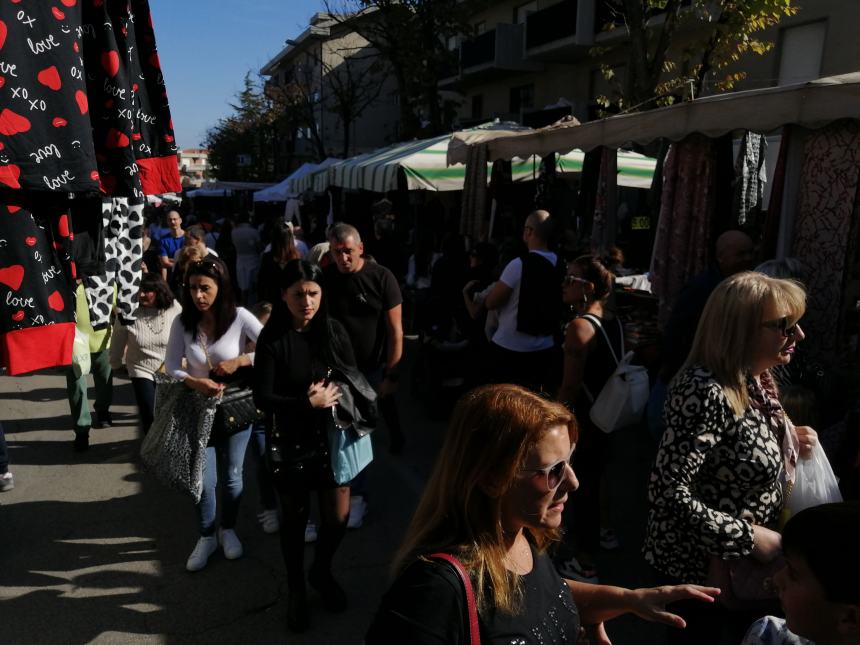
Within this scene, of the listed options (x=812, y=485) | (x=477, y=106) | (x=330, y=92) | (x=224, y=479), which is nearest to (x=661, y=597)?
(x=812, y=485)

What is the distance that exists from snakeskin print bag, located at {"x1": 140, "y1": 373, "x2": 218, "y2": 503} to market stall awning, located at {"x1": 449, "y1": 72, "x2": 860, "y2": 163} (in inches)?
152

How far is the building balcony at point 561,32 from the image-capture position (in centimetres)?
1744

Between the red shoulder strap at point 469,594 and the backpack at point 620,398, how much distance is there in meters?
2.23

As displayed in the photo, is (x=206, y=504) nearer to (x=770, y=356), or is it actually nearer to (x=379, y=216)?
(x=770, y=356)

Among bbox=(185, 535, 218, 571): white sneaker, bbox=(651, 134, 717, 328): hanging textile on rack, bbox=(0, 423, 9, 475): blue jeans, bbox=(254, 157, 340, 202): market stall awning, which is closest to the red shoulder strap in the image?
bbox=(185, 535, 218, 571): white sneaker

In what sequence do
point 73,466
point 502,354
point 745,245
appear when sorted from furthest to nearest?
point 73,466
point 502,354
point 745,245

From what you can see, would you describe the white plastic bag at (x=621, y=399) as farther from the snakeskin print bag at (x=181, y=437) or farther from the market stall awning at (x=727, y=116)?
the snakeskin print bag at (x=181, y=437)

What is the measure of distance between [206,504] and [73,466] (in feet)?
7.52

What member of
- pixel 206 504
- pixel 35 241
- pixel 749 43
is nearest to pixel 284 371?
pixel 206 504

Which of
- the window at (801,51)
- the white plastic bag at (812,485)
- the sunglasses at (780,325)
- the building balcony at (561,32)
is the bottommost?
the white plastic bag at (812,485)

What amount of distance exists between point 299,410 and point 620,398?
172 centimetres

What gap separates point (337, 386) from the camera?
3186mm

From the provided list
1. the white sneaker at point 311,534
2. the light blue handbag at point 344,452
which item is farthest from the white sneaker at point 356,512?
the light blue handbag at point 344,452

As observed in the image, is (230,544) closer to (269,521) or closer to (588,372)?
(269,521)
